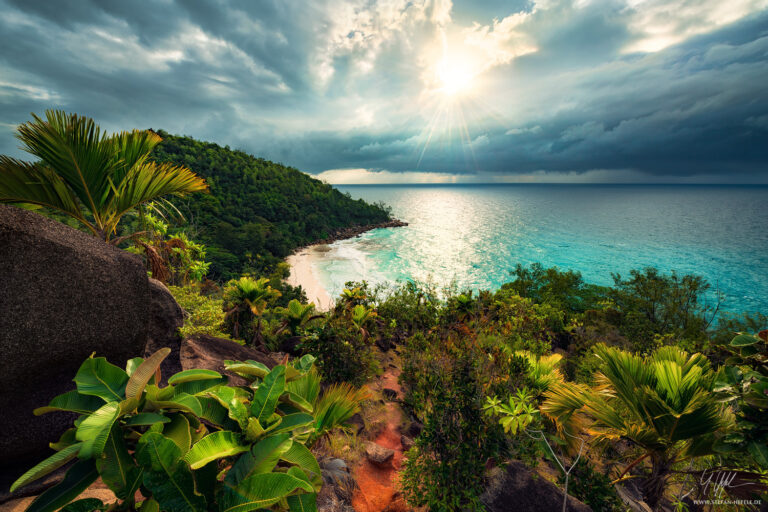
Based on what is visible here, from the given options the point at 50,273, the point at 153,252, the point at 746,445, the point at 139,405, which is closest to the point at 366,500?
the point at 139,405

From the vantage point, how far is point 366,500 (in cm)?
342

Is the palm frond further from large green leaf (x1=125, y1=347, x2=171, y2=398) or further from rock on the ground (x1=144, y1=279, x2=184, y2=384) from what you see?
large green leaf (x1=125, y1=347, x2=171, y2=398)

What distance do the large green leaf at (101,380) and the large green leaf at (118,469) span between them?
312 millimetres

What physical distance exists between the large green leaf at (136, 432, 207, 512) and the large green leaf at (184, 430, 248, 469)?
0.06 meters

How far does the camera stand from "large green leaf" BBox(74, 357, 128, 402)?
1.64 meters

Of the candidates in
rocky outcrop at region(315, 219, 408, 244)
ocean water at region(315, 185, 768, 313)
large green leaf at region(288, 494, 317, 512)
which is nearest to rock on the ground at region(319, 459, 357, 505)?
large green leaf at region(288, 494, 317, 512)

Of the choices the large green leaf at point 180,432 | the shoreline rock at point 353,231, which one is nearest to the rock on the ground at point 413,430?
the large green leaf at point 180,432

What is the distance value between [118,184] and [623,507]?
6867 millimetres

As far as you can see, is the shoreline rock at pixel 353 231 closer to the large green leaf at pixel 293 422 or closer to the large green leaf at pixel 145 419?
the large green leaf at pixel 293 422

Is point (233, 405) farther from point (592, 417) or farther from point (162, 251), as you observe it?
point (162, 251)

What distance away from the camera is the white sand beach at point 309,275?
23953 millimetres

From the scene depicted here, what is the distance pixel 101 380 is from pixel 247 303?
5.77m

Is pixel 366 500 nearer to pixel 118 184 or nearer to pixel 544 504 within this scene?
pixel 544 504

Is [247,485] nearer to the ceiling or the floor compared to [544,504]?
nearer to the ceiling
